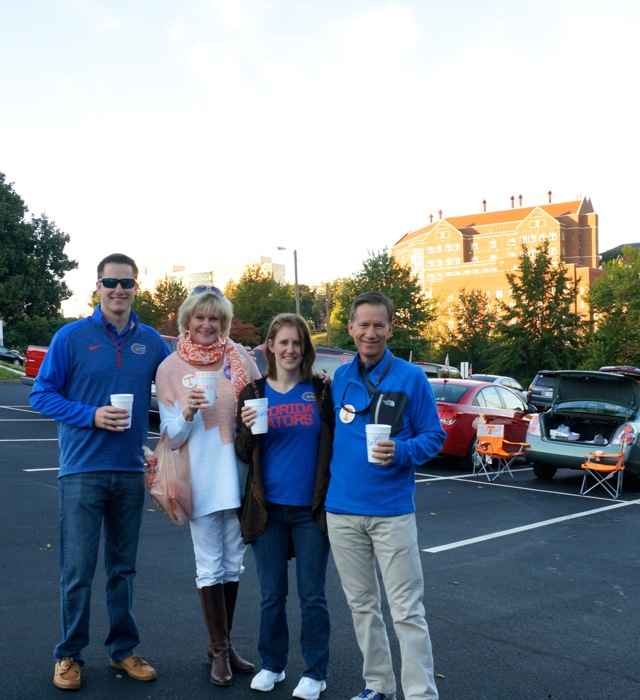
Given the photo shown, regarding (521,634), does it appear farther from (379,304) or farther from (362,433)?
(379,304)

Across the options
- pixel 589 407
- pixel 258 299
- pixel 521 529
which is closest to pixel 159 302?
pixel 258 299

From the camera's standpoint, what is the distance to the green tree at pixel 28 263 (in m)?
40.9

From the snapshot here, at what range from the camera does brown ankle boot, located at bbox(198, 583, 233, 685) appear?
152 inches

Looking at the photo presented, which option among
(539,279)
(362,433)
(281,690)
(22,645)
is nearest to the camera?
(362,433)

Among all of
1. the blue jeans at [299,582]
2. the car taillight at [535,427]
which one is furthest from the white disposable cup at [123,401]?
the car taillight at [535,427]

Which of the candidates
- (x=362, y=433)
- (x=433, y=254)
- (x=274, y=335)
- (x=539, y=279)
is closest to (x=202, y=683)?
(x=362, y=433)

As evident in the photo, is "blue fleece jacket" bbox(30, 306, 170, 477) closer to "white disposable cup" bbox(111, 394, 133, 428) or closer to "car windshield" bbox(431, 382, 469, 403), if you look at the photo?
"white disposable cup" bbox(111, 394, 133, 428)

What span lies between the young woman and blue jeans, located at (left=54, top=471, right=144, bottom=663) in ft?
2.09

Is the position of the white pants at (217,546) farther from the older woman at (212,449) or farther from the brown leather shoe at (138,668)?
the brown leather shoe at (138,668)

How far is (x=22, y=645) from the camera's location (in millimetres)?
4281

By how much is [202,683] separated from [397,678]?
1.01 meters

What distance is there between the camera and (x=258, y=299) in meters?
54.6

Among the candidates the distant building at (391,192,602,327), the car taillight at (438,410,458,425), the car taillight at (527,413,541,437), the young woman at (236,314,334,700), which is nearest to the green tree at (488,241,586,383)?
the car taillight at (438,410,458,425)

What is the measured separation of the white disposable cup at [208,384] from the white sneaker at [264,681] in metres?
1.38
